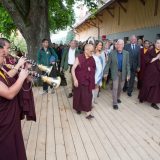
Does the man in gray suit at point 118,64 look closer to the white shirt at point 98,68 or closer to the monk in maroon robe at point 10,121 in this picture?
the white shirt at point 98,68

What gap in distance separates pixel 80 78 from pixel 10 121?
152 inches

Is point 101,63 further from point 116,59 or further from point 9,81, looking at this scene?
point 9,81

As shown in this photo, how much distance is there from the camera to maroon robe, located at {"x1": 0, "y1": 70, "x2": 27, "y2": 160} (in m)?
3.48

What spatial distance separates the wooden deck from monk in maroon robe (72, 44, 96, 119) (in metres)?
0.35

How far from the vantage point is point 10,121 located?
3.55 metres

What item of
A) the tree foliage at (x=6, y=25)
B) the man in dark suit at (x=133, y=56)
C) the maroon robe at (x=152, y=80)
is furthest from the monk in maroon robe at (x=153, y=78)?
the tree foliage at (x=6, y=25)

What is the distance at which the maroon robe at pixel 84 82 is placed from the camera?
7219mm

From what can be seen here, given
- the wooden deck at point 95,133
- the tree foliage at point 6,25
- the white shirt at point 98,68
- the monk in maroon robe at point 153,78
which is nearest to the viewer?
the wooden deck at point 95,133

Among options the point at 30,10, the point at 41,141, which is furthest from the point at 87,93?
the point at 30,10

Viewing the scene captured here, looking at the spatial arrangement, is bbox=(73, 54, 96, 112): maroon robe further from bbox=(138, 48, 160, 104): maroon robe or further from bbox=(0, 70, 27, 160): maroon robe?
bbox=(0, 70, 27, 160): maroon robe

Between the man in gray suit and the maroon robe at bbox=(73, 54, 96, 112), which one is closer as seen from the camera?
the maroon robe at bbox=(73, 54, 96, 112)

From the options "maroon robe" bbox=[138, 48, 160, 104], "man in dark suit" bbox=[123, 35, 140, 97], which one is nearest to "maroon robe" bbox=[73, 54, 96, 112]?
"maroon robe" bbox=[138, 48, 160, 104]

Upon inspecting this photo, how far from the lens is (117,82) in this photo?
815 centimetres

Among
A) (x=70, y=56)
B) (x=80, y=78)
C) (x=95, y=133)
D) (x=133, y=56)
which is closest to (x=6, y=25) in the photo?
(x=70, y=56)
